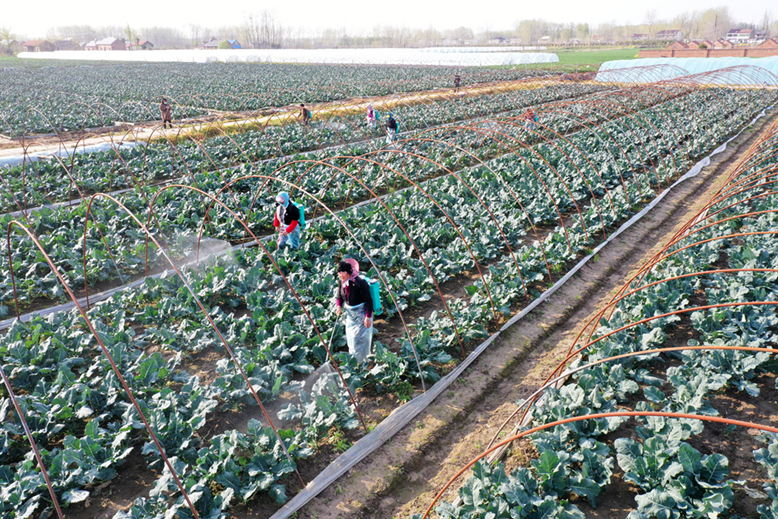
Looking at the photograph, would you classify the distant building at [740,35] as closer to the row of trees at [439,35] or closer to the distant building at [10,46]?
the row of trees at [439,35]

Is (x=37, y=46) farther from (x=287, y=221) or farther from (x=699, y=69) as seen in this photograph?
(x=287, y=221)

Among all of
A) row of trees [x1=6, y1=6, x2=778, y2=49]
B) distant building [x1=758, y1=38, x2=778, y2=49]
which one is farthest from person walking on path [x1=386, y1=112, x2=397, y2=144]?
row of trees [x1=6, y1=6, x2=778, y2=49]

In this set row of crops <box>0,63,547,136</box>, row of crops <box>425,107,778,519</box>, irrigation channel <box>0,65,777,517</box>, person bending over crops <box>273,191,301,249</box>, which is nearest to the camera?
row of crops <box>425,107,778,519</box>

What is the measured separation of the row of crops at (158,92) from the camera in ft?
82.8

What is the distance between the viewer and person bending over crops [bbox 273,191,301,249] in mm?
8586

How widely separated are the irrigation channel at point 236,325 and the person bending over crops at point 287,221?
0.93 feet

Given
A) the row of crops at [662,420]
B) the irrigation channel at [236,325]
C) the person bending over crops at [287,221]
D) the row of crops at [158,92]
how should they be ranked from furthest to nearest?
the row of crops at [158,92], the person bending over crops at [287,221], the irrigation channel at [236,325], the row of crops at [662,420]

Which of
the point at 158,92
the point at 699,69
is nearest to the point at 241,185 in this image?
the point at 158,92

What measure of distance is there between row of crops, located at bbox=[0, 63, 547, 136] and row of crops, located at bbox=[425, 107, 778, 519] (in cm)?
1765

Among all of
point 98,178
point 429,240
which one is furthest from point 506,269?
point 98,178

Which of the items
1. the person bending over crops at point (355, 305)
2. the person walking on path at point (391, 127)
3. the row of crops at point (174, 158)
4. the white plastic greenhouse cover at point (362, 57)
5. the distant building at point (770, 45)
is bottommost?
the person bending over crops at point (355, 305)

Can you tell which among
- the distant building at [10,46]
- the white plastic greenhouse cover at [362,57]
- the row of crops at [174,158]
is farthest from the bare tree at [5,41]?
the row of crops at [174,158]

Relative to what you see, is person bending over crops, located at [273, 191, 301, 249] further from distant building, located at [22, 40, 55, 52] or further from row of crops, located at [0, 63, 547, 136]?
distant building, located at [22, 40, 55, 52]

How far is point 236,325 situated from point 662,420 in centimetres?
561
